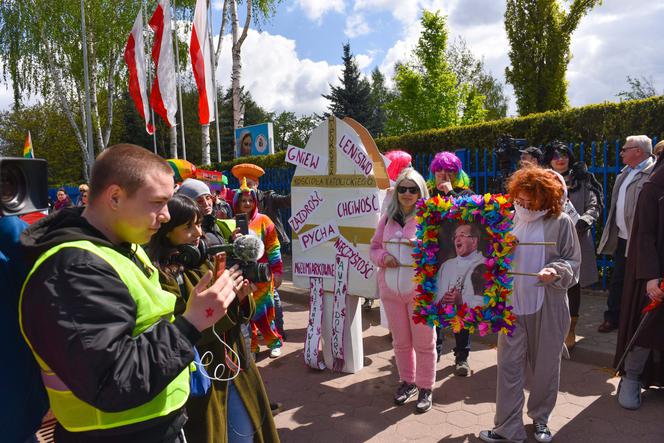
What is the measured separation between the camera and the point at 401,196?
380 cm

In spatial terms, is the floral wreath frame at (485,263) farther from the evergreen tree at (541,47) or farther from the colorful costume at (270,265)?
the evergreen tree at (541,47)

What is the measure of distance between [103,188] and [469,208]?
2156mm

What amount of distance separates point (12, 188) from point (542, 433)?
323cm

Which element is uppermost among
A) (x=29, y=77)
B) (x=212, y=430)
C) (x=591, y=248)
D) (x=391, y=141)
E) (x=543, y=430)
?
(x=29, y=77)

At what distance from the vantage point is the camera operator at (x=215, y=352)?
213 centimetres

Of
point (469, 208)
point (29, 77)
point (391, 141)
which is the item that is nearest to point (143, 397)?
point (469, 208)

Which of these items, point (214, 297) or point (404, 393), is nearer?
point (214, 297)

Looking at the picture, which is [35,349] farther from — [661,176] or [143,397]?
[661,176]

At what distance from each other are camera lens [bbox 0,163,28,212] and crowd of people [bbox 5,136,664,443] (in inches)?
2.9

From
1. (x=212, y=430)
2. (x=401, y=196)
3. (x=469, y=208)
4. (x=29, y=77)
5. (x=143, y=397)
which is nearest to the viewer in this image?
(x=143, y=397)

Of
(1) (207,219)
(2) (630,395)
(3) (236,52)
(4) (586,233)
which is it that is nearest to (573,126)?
(4) (586,233)

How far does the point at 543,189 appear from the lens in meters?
2.96

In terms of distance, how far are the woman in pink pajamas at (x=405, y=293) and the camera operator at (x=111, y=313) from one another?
2281 mm

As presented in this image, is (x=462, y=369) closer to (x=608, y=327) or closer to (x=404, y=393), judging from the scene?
(x=404, y=393)
